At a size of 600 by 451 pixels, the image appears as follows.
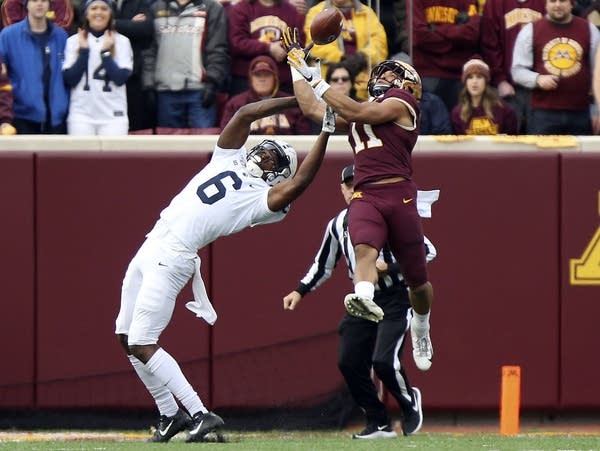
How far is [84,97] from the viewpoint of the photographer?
12.2 meters

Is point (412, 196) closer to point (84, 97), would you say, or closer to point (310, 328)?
point (310, 328)

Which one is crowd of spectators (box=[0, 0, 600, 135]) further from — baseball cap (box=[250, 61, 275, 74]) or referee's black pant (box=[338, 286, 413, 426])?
referee's black pant (box=[338, 286, 413, 426])

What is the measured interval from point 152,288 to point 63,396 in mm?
2323

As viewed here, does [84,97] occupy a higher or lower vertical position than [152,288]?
higher

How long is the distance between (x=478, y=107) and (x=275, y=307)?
6.89ft

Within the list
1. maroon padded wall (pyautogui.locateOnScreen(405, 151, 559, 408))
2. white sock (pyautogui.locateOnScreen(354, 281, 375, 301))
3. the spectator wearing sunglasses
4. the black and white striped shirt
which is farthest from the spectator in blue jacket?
white sock (pyautogui.locateOnScreen(354, 281, 375, 301))

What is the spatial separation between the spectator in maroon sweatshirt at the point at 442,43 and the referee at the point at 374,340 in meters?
1.85

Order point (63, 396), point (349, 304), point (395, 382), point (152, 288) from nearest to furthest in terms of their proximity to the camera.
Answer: point (349, 304), point (152, 288), point (395, 382), point (63, 396)

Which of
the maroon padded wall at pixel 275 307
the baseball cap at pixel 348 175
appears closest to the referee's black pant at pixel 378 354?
the baseball cap at pixel 348 175

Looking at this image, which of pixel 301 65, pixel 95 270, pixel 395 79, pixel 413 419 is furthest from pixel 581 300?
pixel 301 65

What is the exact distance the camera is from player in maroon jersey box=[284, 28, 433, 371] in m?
9.34

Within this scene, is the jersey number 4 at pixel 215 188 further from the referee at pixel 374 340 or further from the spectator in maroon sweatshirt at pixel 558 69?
the spectator in maroon sweatshirt at pixel 558 69

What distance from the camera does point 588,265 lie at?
12.1 m

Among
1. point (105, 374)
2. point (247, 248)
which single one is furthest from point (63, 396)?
point (247, 248)
